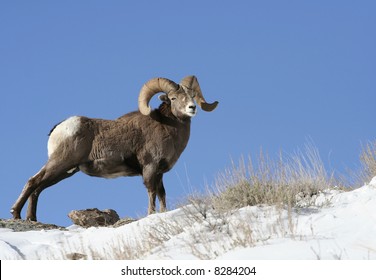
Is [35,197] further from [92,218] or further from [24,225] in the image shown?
[92,218]

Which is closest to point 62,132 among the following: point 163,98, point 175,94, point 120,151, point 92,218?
point 120,151

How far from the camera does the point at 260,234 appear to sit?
7.84 meters

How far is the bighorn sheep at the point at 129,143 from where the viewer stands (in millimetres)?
14102

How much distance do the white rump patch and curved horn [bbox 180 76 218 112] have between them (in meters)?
2.45

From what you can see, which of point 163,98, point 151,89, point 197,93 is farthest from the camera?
point 197,93

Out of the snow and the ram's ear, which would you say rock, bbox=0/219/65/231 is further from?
the ram's ear

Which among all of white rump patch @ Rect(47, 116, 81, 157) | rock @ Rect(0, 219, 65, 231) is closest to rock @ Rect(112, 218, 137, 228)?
rock @ Rect(0, 219, 65, 231)

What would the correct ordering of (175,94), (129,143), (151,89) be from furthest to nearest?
(151,89), (175,94), (129,143)

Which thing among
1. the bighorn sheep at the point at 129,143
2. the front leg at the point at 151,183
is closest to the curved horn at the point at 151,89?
the bighorn sheep at the point at 129,143

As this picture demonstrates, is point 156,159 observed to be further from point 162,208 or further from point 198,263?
point 198,263

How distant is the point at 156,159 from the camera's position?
1401 cm

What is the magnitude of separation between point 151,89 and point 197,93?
3.41 ft

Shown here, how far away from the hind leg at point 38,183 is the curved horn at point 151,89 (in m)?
2.01

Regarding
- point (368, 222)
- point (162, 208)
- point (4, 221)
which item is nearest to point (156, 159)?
point (162, 208)
